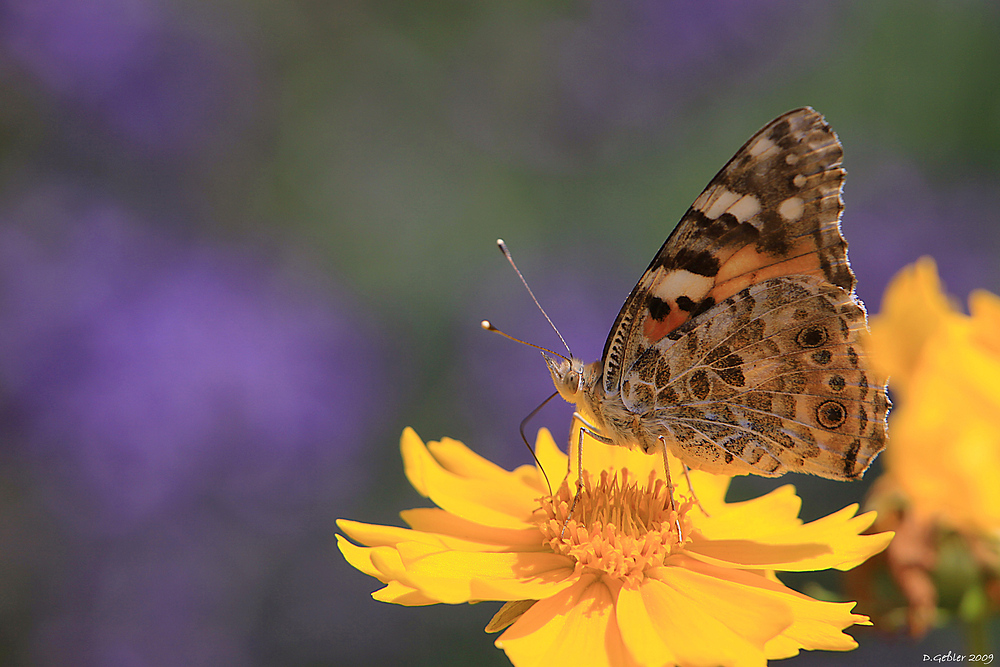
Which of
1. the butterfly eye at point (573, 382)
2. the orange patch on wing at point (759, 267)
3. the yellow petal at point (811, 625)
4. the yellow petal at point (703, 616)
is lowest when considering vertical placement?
the yellow petal at point (811, 625)

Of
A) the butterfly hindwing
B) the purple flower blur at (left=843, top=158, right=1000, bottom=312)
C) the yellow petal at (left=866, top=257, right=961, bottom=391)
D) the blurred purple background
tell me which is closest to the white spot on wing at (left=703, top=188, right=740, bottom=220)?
the butterfly hindwing

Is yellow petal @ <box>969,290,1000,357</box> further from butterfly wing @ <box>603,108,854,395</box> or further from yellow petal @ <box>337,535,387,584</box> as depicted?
yellow petal @ <box>337,535,387,584</box>

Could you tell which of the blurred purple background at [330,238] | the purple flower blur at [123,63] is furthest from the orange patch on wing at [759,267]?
the purple flower blur at [123,63]

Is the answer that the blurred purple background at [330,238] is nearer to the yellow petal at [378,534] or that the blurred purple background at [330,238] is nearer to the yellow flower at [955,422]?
the yellow petal at [378,534]

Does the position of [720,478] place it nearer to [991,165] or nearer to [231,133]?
[991,165]

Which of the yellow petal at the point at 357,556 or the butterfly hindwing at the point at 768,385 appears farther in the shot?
the butterfly hindwing at the point at 768,385

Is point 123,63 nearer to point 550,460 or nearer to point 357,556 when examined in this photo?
point 550,460

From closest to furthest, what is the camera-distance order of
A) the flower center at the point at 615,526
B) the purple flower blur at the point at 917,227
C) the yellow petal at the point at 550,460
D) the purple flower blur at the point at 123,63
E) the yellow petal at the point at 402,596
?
A: the yellow petal at the point at 402,596 < the flower center at the point at 615,526 < the yellow petal at the point at 550,460 < the purple flower blur at the point at 917,227 < the purple flower blur at the point at 123,63
